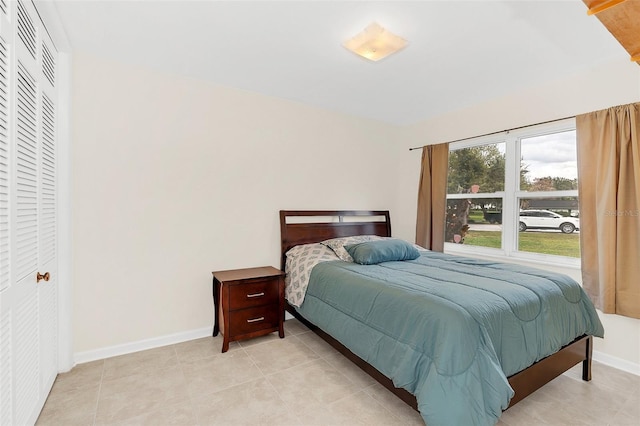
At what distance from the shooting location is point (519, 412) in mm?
1837

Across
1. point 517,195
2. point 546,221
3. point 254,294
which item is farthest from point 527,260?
point 254,294

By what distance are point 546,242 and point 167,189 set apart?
3657mm

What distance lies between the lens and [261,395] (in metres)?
1.99

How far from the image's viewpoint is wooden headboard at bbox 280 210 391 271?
3326 mm

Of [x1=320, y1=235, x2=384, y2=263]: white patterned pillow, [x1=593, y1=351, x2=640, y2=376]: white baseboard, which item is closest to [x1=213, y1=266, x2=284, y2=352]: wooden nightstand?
[x1=320, y1=235, x2=384, y2=263]: white patterned pillow

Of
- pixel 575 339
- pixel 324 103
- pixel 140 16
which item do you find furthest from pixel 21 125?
pixel 575 339

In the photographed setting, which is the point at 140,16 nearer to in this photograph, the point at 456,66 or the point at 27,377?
the point at 27,377

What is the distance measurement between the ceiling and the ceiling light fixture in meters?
0.05

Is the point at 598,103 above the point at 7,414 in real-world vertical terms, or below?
above

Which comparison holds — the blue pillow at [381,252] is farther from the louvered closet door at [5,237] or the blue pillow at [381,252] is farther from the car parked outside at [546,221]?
the louvered closet door at [5,237]

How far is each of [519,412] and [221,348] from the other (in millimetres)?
2205

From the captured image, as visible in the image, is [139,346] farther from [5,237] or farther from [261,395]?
[5,237]

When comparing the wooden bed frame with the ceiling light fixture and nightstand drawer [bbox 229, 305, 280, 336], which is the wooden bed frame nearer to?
nightstand drawer [bbox 229, 305, 280, 336]

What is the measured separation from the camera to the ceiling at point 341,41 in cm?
188
